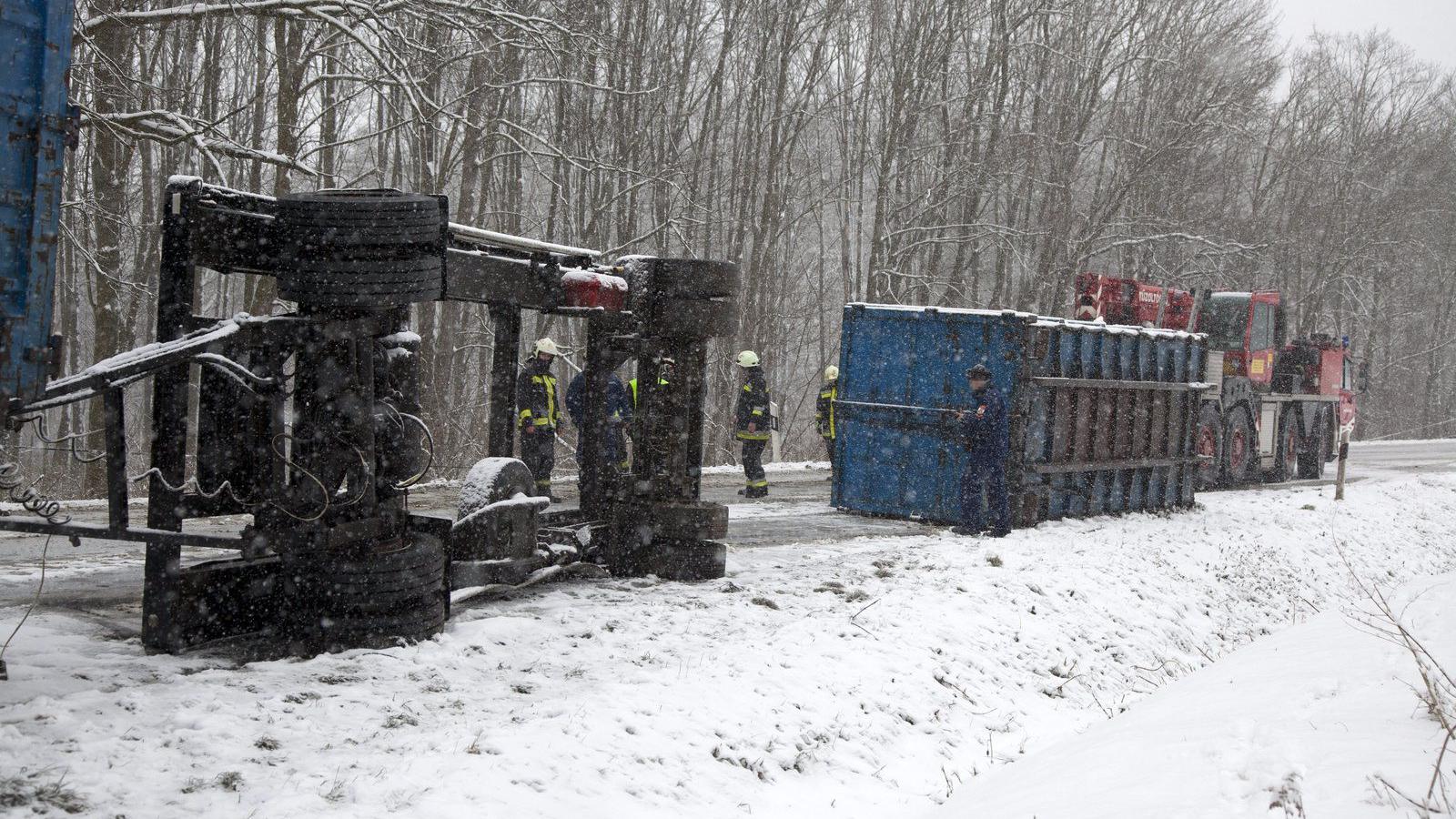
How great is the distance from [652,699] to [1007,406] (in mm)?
8033

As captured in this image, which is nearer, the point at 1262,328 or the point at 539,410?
the point at 539,410

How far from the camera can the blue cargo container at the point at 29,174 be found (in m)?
4.41

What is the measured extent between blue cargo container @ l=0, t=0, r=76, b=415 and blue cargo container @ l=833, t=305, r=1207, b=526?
10.2 m

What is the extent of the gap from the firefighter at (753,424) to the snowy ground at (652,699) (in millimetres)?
4101

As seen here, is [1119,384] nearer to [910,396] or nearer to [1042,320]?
[1042,320]

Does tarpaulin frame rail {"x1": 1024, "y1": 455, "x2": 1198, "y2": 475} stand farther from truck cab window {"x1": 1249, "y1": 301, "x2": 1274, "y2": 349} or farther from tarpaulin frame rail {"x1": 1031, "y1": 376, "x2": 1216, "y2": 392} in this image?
truck cab window {"x1": 1249, "y1": 301, "x2": 1274, "y2": 349}

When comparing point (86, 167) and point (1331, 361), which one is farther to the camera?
point (1331, 361)

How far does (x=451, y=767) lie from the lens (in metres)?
4.64

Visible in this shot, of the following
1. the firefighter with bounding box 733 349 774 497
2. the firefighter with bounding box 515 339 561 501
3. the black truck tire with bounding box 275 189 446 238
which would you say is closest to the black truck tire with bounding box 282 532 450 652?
the black truck tire with bounding box 275 189 446 238

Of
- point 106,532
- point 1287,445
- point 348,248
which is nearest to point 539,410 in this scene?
point 348,248

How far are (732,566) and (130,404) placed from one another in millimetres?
26338

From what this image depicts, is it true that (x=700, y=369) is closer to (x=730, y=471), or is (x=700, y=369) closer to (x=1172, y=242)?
(x=730, y=471)

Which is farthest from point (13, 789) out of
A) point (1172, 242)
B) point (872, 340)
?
point (1172, 242)

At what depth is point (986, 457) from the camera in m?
12.7
